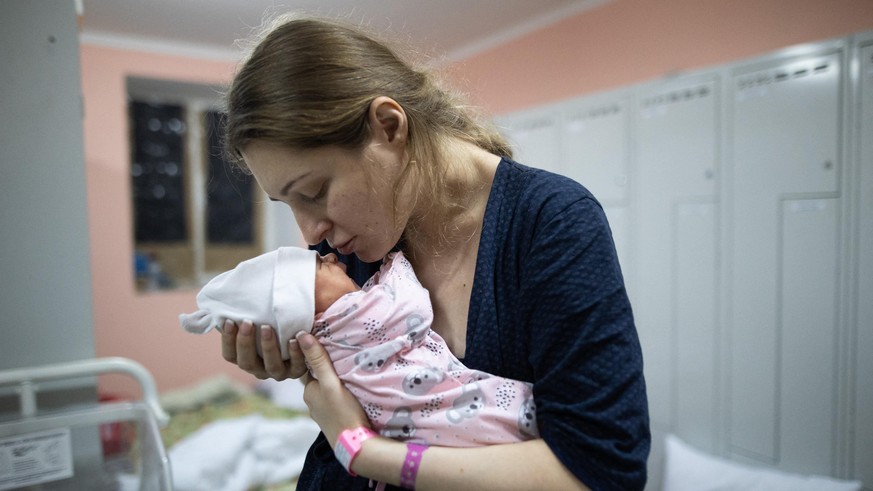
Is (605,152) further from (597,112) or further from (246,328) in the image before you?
(246,328)

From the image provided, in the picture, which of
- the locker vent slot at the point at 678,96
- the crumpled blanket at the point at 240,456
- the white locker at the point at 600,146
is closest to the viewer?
the locker vent slot at the point at 678,96

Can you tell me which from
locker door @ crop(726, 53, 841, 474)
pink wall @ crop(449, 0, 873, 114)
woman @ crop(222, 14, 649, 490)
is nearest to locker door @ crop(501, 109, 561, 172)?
pink wall @ crop(449, 0, 873, 114)

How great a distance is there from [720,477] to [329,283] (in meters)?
1.78

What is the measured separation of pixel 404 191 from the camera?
0.84 meters

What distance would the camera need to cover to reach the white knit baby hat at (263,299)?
81 centimetres

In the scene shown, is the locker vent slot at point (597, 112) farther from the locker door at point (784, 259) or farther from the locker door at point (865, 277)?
the locker door at point (865, 277)

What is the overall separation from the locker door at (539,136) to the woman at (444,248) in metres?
1.66

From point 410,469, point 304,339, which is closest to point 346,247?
point 304,339

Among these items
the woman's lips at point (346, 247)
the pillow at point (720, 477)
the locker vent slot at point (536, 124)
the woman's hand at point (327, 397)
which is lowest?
the pillow at point (720, 477)

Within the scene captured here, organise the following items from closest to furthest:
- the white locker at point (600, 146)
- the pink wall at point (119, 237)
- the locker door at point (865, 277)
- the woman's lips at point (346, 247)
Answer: the woman's lips at point (346, 247), the locker door at point (865, 277), the white locker at point (600, 146), the pink wall at point (119, 237)

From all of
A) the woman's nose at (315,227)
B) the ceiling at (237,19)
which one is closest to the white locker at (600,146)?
the ceiling at (237,19)

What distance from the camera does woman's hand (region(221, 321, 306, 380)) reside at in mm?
807

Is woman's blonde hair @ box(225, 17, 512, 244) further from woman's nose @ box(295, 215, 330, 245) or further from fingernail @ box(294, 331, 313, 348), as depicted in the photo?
fingernail @ box(294, 331, 313, 348)

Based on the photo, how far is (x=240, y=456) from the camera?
2.31 metres
